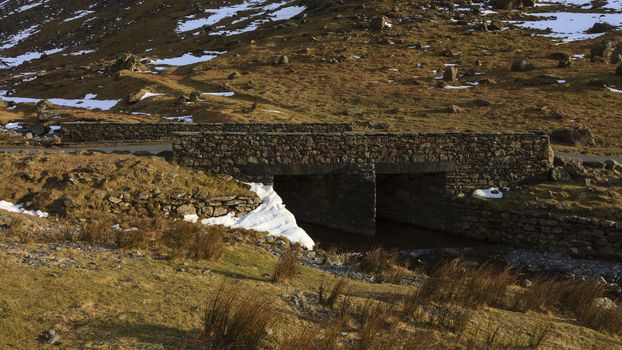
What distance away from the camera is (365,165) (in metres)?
17.4

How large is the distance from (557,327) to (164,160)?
11.8 meters

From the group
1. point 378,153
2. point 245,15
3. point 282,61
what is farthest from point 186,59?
point 378,153

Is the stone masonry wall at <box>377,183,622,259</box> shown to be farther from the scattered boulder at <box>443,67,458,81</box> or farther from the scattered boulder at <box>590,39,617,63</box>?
the scattered boulder at <box>590,39,617,63</box>

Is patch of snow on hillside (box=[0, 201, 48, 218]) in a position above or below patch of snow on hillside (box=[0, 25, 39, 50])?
above

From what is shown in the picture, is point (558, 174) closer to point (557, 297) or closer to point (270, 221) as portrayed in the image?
point (557, 297)

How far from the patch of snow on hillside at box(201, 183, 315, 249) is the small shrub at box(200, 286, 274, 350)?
8.18m

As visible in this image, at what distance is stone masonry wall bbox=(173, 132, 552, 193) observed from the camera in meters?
16.2

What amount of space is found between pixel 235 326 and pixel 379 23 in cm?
5865

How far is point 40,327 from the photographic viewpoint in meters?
5.40

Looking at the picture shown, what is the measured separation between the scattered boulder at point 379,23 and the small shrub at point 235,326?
57.7 metres

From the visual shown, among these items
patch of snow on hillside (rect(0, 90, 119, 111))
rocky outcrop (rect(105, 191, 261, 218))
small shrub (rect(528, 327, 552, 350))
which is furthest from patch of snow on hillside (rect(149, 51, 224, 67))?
small shrub (rect(528, 327, 552, 350))

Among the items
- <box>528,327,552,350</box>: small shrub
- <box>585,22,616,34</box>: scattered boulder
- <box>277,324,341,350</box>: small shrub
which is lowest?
<box>585,22,616,34</box>: scattered boulder

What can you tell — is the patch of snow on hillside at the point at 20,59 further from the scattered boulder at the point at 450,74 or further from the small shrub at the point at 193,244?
the small shrub at the point at 193,244

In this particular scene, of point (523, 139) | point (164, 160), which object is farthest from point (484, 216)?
point (164, 160)
